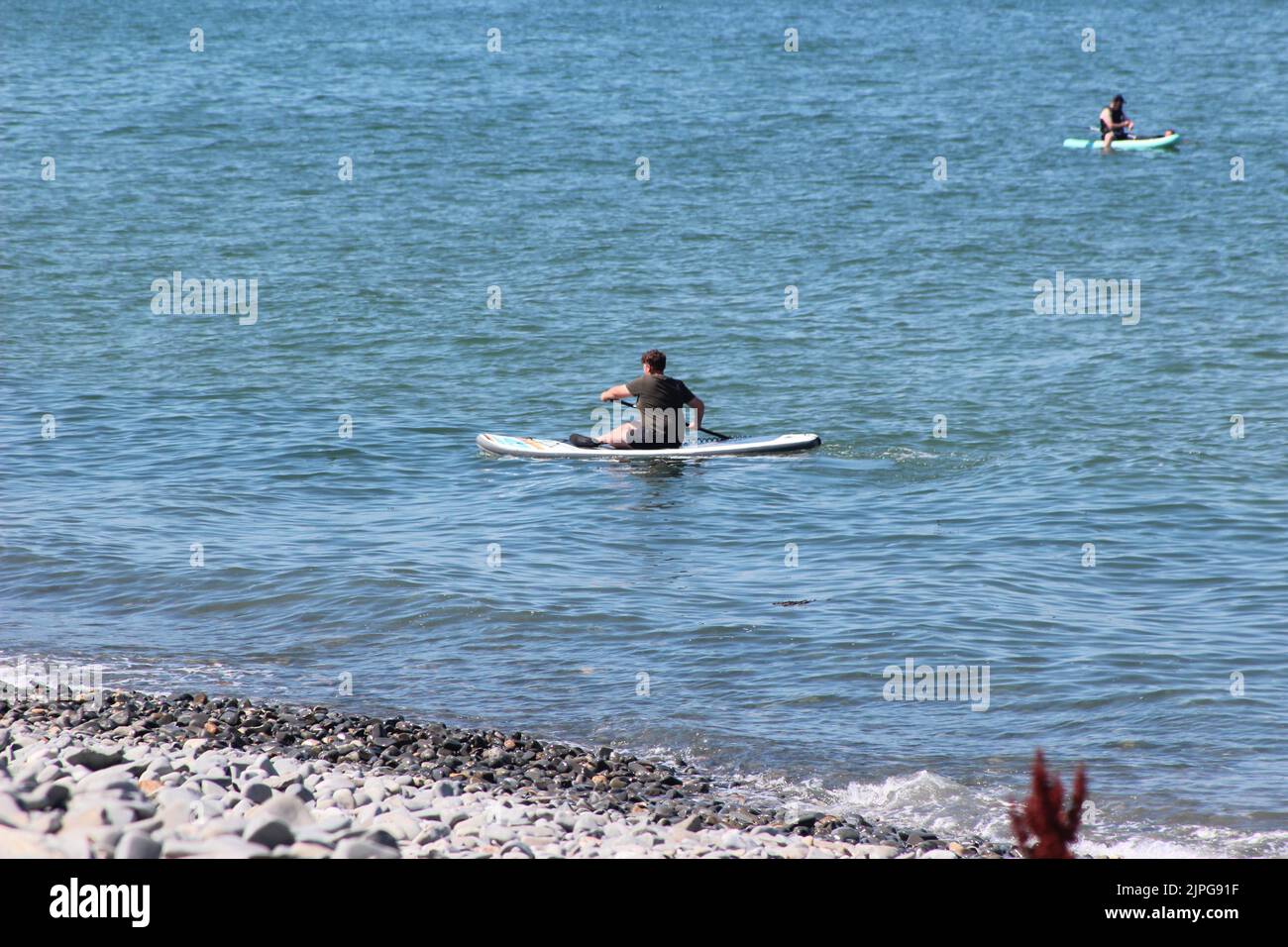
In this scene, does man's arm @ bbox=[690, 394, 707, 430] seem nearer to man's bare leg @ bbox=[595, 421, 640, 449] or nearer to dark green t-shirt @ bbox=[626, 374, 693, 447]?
dark green t-shirt @ bbox=[626, 374, 693, 447]

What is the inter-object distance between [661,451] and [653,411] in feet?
1.72

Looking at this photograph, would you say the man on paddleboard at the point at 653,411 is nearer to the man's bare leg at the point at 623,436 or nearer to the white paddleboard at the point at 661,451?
the man's bare leg at the point at 623,436

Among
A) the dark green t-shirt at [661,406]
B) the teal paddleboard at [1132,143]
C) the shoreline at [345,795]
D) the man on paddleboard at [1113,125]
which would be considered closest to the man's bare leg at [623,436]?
the dark green t-shirt at [661,406]

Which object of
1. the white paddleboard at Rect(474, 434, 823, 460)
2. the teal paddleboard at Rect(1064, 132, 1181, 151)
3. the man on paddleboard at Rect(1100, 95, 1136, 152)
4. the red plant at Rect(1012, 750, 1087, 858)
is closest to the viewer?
the red plant at Rect(1012, 750, 1087, 858)

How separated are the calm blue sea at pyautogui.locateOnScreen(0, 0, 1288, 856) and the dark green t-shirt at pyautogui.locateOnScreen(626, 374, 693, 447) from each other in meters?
0.54

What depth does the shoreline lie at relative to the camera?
561cm

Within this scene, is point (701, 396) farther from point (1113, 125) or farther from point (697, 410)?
point (1113, 125)

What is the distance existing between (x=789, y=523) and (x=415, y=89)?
126 ft

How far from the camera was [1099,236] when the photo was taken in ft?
103

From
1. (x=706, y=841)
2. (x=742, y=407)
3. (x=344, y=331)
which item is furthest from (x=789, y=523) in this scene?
(x=344, y=331)

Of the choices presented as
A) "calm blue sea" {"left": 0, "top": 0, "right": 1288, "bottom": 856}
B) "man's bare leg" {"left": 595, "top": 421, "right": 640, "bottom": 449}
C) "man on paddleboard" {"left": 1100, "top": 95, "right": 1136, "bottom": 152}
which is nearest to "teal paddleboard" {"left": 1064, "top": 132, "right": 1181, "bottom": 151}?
"man on paddleboard" {"left": 1100, "top": 95, "right": 1136, "bottom": 152}

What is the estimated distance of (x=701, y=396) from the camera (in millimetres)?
21719

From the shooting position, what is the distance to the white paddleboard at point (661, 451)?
1722 cm
